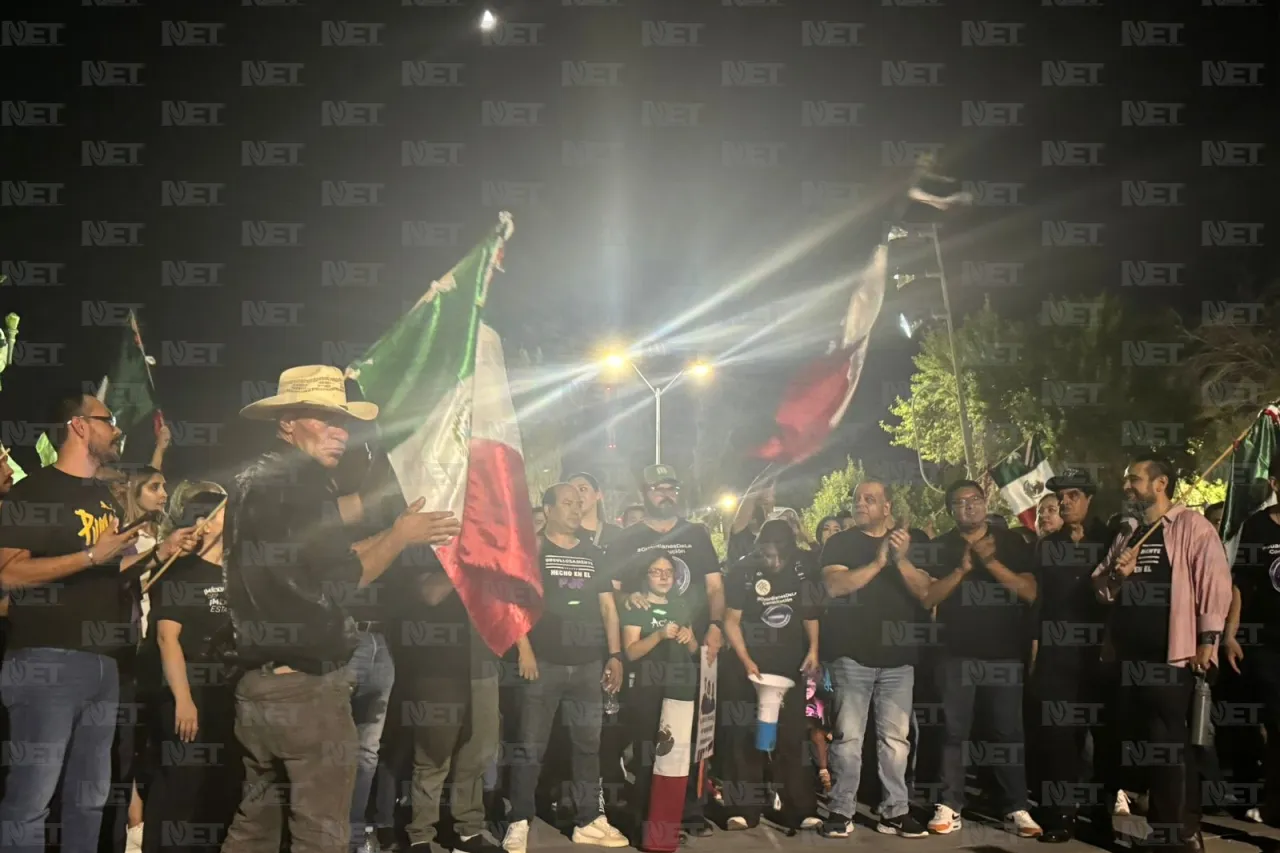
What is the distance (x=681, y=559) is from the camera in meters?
7.79

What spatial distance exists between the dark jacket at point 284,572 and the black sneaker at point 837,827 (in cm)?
388

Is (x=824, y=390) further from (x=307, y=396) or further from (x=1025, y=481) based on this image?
(x=307, y=396)

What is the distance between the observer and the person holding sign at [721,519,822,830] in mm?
8008

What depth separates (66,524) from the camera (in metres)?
5.85

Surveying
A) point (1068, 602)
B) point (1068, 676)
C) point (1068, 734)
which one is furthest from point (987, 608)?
point (1068, 734)

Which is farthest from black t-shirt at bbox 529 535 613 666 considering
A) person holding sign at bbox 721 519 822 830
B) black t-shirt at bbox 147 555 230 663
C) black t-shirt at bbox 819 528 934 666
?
black t-shirt at bbox 147 555 230 663

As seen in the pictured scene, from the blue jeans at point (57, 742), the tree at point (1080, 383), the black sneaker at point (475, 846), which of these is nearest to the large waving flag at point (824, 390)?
the black sneaker at point (475, 846)

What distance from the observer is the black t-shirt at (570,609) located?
7.75m

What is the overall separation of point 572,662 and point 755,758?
5.01 ft

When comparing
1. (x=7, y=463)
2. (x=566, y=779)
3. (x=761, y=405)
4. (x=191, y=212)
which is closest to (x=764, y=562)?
(x=566, y=779)

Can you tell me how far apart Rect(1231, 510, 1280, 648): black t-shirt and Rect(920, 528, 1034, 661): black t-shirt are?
1378 mm

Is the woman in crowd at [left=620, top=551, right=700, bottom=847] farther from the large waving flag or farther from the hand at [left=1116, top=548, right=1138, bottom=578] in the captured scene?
the large waving flag

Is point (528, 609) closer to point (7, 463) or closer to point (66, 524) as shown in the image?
point (66, 524)

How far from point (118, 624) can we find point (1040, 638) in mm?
5787
